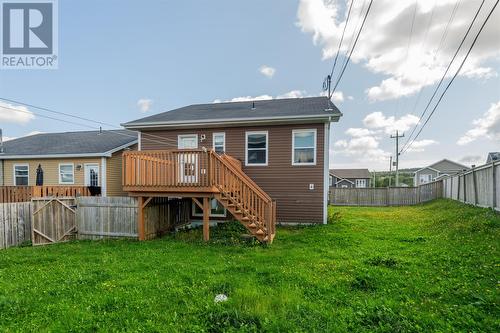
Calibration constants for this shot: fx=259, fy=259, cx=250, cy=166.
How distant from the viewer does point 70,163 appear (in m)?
15.4

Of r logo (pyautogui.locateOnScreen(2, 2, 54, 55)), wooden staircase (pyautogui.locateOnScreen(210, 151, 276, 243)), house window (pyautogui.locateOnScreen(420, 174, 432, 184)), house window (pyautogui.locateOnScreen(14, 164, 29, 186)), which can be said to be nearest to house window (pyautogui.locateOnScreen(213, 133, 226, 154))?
wooden staircase (pyautogui.locateOnScreen(210, 151, 276, 243))

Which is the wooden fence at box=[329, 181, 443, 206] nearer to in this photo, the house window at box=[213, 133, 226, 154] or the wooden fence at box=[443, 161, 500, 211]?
the wooden fence at box=[443, 161, 500, 211]

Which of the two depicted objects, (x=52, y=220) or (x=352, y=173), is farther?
(x=352, y=173)

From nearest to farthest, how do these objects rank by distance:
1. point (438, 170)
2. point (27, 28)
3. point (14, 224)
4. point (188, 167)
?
point (188, 167), point (14, 224), point (27, 28), point (438, 170)

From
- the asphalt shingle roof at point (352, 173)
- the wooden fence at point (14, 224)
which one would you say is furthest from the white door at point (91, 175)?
the asphalt shingle roof at point (352, 173)

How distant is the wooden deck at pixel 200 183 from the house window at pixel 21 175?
12781 millimetres

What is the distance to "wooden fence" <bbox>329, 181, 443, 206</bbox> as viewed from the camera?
771 inches

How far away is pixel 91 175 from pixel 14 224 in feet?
23.4

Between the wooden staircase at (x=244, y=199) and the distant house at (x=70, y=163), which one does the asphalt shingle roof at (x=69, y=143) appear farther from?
the wooden staircase at (x=244, y=199)

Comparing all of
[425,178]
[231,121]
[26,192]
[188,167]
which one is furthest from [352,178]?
[26,192]

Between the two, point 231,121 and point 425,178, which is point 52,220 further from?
point 425,178

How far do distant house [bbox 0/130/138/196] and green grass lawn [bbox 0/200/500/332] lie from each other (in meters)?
8.44

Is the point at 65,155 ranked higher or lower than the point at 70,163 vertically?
higher

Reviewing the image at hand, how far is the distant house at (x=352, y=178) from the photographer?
46312 millimetres
